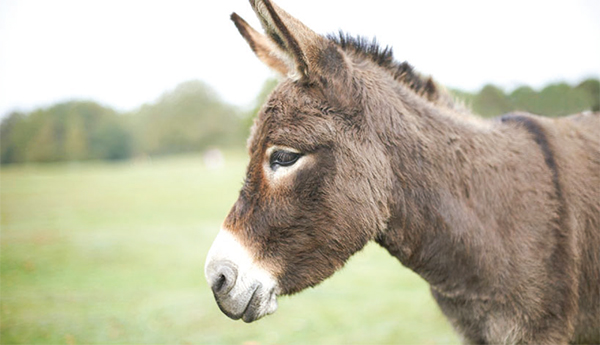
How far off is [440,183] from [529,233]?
66 cm

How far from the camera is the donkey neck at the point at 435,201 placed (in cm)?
239

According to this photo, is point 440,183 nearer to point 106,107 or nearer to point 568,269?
point 568,269

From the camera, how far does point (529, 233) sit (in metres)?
Answer: 2.46

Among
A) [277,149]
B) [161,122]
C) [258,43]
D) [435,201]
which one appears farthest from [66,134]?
[435,201]

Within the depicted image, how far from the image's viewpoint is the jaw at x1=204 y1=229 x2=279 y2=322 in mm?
2117

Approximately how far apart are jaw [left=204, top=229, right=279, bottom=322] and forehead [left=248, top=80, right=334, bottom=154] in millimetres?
612

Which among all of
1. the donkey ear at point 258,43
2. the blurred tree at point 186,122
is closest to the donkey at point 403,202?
the donkey ear at point 258,43

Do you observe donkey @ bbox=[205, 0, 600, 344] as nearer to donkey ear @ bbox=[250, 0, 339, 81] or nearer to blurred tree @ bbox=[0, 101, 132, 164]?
donkey ear @ bbox=[250, 0, 339, 81]

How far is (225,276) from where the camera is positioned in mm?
2109

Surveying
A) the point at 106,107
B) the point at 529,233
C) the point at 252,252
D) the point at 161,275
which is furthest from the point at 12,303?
the point at 106,107

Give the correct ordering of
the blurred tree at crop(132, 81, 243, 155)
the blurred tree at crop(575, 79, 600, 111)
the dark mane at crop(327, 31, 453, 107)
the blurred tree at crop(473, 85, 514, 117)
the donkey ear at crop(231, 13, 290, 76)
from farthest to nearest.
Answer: the blurred tree at crop(132, 81, 243, 155)
the blurred tree at crop(473, 85, 514, 117)
the blurred tree at crop(575, 79, 600, 111)
the donkey ear at crop(231, 13, 290, 76)
the dark mane at crop(327, 31, 453, 107)

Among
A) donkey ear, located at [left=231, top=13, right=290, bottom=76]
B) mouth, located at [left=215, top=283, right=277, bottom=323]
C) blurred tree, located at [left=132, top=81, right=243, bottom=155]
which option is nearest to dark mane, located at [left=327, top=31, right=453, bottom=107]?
donkey ear, located at [left=231, top=13, right=290, bottom=76]

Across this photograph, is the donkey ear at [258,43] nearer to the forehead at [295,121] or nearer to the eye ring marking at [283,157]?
the forehead at [295,121]

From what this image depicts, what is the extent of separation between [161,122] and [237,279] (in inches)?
2491
